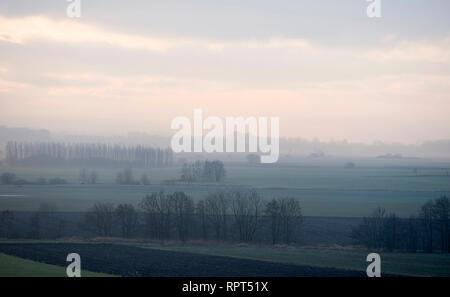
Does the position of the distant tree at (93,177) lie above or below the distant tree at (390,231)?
above

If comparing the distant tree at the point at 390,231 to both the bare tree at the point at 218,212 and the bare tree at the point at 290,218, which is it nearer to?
the bare tree at the point at 290,218

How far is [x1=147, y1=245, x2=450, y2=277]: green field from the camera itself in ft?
54.5

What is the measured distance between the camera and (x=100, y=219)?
28.9 metres

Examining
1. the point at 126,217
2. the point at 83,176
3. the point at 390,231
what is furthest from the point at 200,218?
the point at 83,176

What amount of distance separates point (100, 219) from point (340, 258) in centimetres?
1611

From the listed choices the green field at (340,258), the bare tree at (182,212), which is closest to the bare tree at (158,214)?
the bare tree at (182,212)

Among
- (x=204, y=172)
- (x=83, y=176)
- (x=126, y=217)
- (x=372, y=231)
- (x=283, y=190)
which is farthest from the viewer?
(x=83, y=176)

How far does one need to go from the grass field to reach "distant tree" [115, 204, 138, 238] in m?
11.9

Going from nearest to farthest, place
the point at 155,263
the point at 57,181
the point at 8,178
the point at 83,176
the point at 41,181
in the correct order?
the point at 155,263 → the point at 8,178 → the point at 41,181 → the point at 57,181 → the point at 83,176

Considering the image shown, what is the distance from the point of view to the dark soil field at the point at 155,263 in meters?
15.6

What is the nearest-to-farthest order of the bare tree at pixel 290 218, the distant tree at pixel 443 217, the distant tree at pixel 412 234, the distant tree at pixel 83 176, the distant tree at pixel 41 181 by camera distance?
the distant tree at pixel 412 234, the distant tree at pixel 443 217, the bare tree at pixel 290 218, the distant tree at pixel 41 181, the distant tree at pixel 83 176

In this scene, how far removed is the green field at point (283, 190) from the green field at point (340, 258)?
970 cm

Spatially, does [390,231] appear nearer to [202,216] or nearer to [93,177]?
[202,216]
